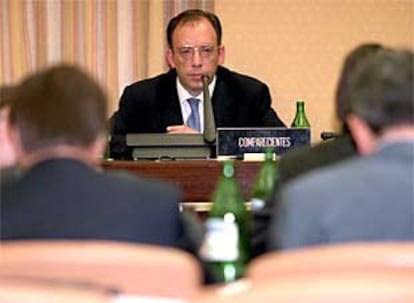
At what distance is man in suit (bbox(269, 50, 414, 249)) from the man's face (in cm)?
199

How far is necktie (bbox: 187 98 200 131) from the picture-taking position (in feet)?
11.9

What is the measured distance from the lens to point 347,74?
1.92 metres

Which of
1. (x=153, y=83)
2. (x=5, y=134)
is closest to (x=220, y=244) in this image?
(x=5, y=134)

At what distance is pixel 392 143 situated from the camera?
5.30ft

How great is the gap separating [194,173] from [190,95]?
1048mm

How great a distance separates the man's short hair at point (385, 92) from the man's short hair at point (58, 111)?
1.63 feet

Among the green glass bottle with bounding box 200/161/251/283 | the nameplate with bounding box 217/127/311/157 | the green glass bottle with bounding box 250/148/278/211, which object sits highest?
the nameplate with bounding box 217/127/311/157

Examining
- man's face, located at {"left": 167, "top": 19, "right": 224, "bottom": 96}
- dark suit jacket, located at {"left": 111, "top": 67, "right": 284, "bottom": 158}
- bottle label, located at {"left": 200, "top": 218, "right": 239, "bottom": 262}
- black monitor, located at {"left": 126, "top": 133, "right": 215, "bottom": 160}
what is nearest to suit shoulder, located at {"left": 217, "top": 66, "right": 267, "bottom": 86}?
dark suit jacket, located at {"left": 111, "top": 67, "right": 284, "bottom": 158}

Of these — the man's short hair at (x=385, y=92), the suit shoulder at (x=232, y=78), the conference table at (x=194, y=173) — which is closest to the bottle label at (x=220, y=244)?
the man's short hair at (x=385, y=92)

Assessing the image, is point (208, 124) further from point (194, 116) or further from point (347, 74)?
point (347, 74)

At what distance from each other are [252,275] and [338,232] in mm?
293

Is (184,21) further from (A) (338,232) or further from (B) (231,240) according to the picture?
(A) (338,232)

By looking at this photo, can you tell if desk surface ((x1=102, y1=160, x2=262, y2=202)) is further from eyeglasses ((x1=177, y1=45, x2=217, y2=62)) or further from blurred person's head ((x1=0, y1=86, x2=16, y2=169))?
eyeglasses ((x1=177, y1=45, x2=217, y2=62))

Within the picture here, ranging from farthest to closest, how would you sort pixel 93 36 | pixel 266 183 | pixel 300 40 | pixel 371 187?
pixel 300 40
pixel 93 36
pixel 266 183
pixel 371 187
